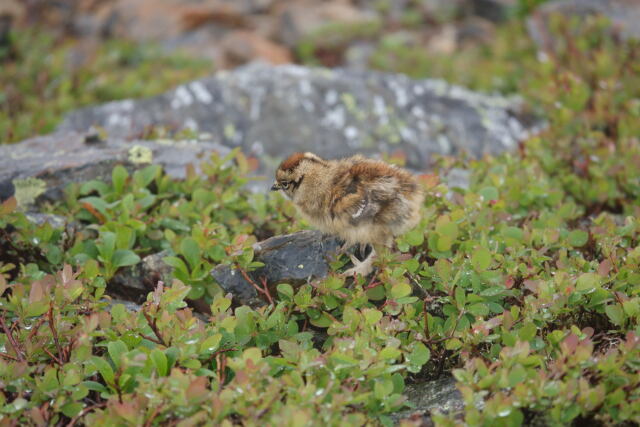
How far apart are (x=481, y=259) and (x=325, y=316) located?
1168mm

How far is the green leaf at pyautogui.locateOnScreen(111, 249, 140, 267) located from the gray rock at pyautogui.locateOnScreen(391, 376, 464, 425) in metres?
2.41

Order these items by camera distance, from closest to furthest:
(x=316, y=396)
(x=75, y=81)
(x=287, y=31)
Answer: (x=316, y=396), (x=75, y=81), (x=287, y=31)

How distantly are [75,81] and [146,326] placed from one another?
804cm

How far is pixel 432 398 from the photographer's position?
4250 millimetres

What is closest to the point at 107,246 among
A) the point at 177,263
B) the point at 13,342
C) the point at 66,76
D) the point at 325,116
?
the point at 177,263

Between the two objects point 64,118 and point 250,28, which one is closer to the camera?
point 64,118

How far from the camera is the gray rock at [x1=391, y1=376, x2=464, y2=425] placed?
410cm

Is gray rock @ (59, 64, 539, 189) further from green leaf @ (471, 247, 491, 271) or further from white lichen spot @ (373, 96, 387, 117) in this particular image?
green leaf @ (471, 247, 491, 271)

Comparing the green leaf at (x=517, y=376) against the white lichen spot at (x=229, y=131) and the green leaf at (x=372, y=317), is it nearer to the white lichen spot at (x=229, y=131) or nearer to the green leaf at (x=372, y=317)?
the green leaf at (x=372, y=317)

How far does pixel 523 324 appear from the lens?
4.50 metres

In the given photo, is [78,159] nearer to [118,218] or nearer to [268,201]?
[118,218]

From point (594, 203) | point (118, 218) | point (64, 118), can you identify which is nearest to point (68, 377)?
point (118, 218)

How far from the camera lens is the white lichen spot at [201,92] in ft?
32.0

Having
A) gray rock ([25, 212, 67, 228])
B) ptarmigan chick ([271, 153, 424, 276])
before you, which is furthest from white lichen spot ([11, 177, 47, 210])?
ptarmigan chick ([271, 153, 424, 276])
